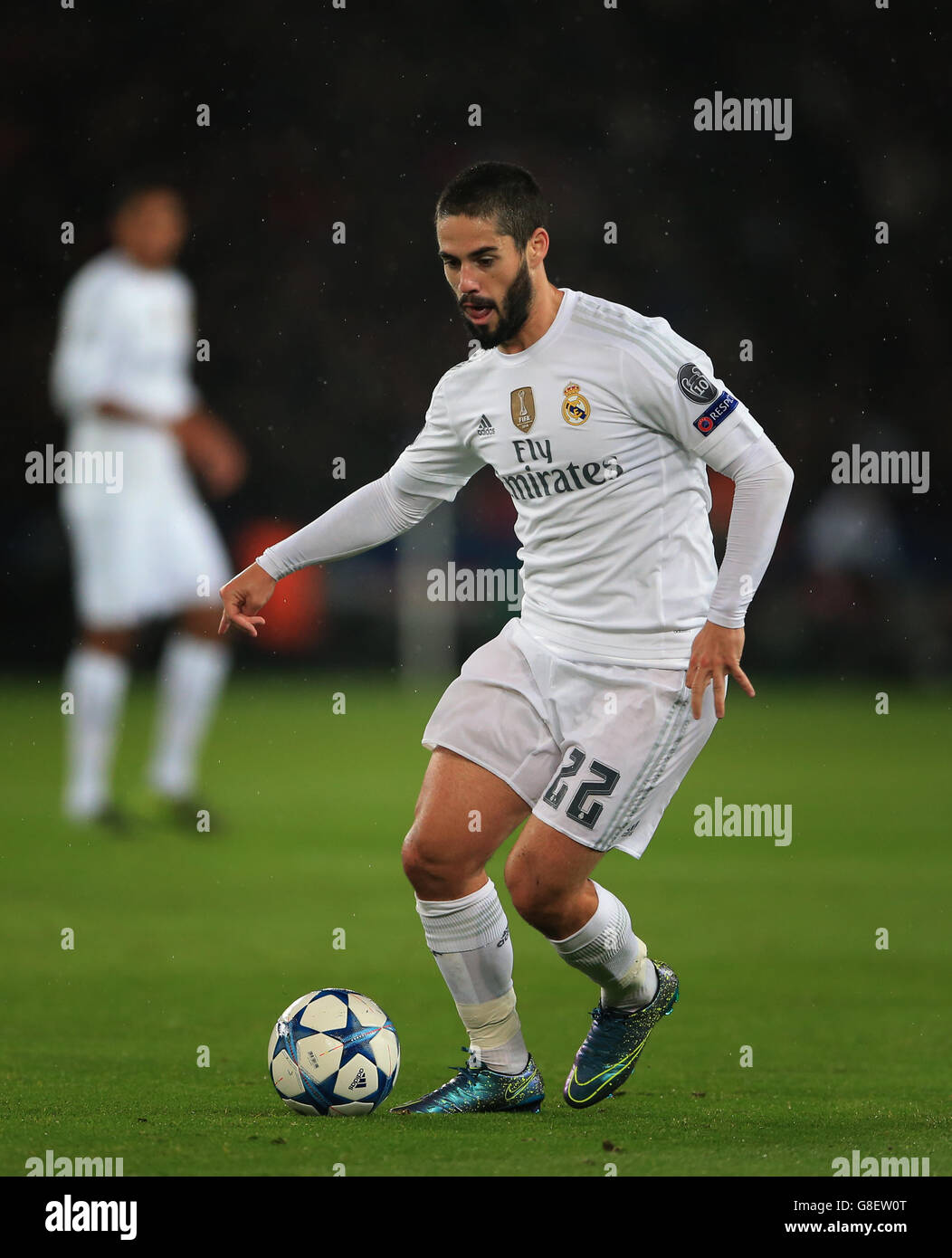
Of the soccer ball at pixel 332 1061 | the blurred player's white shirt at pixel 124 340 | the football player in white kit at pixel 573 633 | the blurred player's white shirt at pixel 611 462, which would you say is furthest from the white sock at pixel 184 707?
the soccer ball at pixel 332 1061

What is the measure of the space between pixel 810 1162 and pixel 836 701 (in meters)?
13.1

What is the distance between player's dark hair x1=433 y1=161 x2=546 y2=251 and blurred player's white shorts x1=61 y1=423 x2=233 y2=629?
508cm

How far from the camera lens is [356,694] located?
16.4 metres

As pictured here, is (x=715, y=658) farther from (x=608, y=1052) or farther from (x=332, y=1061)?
(x=332, y=1061)

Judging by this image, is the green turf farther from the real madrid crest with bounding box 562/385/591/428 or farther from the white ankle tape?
the real madrid crest with bounding box 562/385/591/428

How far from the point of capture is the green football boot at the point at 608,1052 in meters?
4.14

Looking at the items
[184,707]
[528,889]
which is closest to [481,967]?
[528,889]

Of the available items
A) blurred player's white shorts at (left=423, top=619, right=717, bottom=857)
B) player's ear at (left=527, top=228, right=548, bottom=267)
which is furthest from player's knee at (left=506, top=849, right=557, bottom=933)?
player's ear at (left=527, top=228, right=548, bottom=267)

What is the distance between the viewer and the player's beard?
13.4 feet

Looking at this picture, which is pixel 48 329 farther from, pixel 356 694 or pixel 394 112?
pixel 356 694

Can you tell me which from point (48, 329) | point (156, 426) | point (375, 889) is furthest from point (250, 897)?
point (48, 329)

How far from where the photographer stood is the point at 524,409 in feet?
13.7

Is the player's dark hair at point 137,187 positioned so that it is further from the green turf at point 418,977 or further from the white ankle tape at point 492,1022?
the white ankle tape at point 492,1022

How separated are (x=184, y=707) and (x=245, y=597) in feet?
15.9
